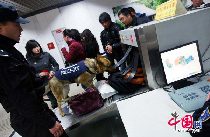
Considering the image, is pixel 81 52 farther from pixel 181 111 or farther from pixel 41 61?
pixel 181 111

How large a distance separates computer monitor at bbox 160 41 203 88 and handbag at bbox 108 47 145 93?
382 millimetres

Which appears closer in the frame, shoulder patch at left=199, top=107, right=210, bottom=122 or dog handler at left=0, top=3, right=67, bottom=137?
shoulder patch at left=199, top=107, right=210, bottom=122

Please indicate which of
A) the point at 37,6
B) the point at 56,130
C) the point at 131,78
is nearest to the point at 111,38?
the point at 131,78

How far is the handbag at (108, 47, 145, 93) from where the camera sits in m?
1.88

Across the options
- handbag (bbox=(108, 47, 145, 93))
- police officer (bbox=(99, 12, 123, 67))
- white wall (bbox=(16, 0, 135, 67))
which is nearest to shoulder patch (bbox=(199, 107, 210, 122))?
handbag (bbox=(108, 47, 145, 93))

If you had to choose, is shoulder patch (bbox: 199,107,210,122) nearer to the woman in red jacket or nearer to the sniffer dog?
the sniffer dog

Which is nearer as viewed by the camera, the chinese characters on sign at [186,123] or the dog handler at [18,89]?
the chinese characters on sign at [186,123]

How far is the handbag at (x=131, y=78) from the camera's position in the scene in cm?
188

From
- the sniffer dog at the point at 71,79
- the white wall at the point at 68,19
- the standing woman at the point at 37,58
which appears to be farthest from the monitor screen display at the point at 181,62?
the white wall at the point at 68,19

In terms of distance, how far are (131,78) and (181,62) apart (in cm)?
54

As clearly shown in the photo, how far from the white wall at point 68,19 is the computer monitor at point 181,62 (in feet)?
20.5

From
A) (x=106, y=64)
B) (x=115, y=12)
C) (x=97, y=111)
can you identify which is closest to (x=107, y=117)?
(x=97, y=111)

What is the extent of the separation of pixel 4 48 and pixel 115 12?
6460 mm

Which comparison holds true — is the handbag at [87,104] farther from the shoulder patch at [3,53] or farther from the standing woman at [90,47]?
the standing woman at [90,47]
